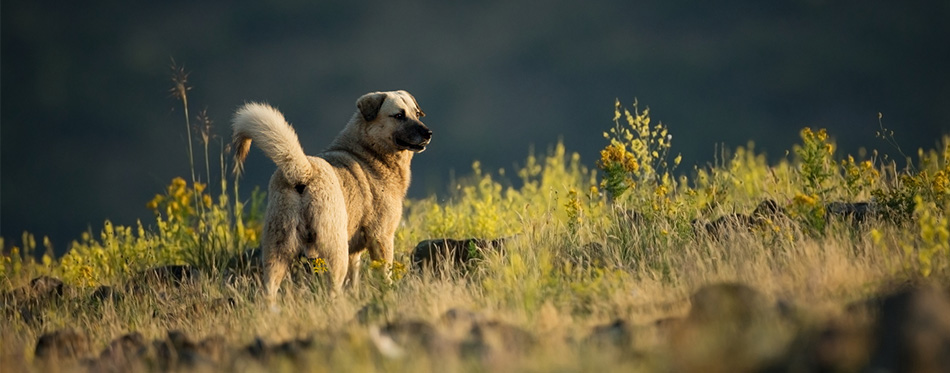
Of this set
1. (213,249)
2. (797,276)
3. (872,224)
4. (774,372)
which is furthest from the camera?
(213,249)

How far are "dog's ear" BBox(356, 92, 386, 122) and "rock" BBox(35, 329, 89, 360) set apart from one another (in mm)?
3427

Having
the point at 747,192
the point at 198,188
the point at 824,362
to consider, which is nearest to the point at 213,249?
the point at 198,188

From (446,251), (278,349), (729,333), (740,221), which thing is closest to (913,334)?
(729,333)

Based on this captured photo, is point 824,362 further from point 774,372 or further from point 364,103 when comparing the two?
point 364,103

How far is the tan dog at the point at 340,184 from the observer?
249 inches

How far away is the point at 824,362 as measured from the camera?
3.08m

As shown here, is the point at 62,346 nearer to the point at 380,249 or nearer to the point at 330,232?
the point at 330,232

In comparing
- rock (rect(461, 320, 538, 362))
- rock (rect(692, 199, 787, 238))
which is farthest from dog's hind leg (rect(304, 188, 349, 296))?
rock (rect(692, 199, 787, 238))

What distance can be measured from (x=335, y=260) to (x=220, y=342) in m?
2.12

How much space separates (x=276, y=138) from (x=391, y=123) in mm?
1582

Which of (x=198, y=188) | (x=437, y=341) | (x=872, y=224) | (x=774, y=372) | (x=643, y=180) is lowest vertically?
(x=774, y=372)

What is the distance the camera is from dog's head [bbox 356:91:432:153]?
7543 millimetres

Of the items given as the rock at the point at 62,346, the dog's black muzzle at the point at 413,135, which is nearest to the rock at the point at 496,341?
the rock at the point at 62,346

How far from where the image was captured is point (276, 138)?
6.24 m
